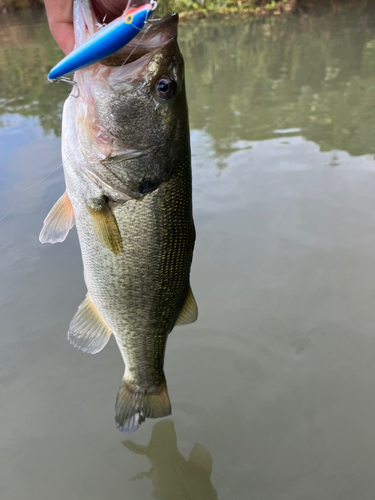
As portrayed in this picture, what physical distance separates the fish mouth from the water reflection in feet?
7.50

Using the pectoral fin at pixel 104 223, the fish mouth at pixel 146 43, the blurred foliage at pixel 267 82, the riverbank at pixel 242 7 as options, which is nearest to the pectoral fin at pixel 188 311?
the pectoral fin at pixel 104 223

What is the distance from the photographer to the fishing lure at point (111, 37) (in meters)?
1.06

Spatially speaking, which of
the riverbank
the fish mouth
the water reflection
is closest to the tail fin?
the water reflection

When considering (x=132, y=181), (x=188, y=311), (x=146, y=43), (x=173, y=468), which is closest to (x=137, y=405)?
(x=188, y=311)

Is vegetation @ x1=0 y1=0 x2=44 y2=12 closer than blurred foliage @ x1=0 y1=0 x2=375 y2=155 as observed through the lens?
No

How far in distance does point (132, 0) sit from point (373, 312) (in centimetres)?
293

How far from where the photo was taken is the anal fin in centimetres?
194

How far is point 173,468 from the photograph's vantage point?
2.53 meters

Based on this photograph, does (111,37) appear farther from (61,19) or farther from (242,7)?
(242,7)

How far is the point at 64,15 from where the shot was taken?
1.52m

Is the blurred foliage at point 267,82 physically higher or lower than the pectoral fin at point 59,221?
lower

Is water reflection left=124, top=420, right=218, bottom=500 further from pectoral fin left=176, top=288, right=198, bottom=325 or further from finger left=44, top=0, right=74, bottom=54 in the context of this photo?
finger left=44, top=0, right=74, bottom=54

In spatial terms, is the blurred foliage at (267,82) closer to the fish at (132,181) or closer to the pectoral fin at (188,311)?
the pectoral fin at (188,311)

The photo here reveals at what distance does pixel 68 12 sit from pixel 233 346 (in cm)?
249
